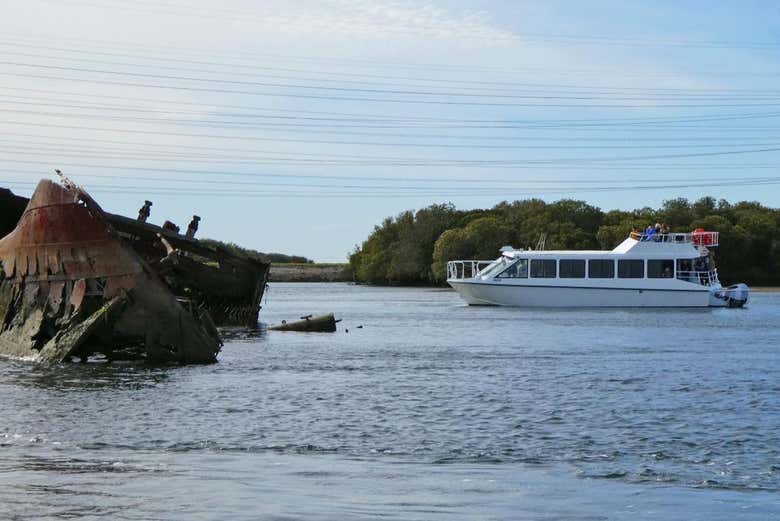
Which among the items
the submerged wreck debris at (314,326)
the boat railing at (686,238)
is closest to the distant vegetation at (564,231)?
the boat railing at (686,238)

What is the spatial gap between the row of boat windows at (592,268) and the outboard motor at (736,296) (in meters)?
3.38

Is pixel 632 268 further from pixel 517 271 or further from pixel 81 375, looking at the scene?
pixel 81 375

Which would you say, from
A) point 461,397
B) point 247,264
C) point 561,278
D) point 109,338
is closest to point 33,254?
point 109,338

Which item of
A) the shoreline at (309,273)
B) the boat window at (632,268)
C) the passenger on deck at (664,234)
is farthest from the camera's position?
the shoreline at (309,273)

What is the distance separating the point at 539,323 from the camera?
49875mm

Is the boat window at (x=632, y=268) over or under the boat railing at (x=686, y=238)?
under

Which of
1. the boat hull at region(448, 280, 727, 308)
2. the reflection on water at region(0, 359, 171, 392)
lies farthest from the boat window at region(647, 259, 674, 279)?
the reflection on water at region(0, 359, 171, 392)

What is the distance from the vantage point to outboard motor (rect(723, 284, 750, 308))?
66.0 meters

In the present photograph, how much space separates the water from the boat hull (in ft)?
111

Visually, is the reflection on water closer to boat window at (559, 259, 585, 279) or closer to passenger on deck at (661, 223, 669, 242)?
boat window at (559, 259, 585, 279)

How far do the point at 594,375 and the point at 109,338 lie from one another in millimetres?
10319

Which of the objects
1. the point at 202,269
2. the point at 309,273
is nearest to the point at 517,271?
the point at 202,269

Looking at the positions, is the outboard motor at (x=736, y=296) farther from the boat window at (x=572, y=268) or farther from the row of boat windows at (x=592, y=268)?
the boat window at (x=572, y=268)

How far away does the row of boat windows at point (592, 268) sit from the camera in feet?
215
